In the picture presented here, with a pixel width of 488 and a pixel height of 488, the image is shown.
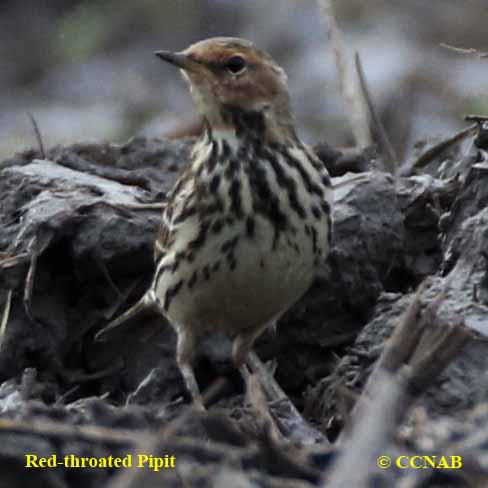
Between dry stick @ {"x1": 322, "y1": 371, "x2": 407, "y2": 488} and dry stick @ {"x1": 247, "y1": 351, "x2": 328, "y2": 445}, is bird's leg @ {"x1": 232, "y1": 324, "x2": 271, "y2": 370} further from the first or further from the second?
dry stick @ {"x1": 322, "y1": 371, "x2": 407, "y2": 488}

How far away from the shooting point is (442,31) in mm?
12086

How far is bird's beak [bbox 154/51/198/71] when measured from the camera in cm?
573

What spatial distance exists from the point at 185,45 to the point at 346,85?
473 cm

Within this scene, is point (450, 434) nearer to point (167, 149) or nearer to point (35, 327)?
point (35, 327)

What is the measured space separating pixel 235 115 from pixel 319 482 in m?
1.91

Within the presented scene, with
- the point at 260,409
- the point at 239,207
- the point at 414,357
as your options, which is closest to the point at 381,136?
the point at 239,207

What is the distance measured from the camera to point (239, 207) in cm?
573

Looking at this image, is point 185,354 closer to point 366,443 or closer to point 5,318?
point 5,318

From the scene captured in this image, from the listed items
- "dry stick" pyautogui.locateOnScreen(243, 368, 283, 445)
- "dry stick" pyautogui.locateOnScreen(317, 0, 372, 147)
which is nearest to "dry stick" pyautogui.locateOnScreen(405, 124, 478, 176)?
"dry stick" pyautogui.locateOnScreen(317, 0, 372, 147)

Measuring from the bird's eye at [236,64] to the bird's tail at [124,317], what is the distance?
0.87m

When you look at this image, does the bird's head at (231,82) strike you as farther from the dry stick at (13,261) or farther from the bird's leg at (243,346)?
the dry stick at (13,261)

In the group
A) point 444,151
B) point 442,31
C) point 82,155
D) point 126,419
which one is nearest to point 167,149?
point 82,155

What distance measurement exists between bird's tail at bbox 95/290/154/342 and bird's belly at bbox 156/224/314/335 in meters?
0.27

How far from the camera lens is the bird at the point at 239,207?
5.73 metres
